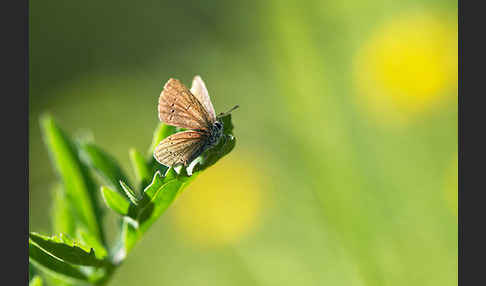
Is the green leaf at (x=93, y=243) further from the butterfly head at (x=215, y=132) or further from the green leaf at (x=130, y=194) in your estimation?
the butterfly head at (x=215, y=132)

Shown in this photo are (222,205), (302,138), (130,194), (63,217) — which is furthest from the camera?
(222,205)

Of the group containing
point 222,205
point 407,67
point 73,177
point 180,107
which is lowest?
point 222,205

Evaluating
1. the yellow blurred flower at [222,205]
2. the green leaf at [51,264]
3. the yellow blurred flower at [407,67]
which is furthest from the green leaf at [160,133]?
the yellow blurred flower at [407,67]

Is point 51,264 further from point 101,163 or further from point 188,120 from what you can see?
point 188,120

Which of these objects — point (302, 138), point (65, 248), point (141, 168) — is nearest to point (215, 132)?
point (141, 168)

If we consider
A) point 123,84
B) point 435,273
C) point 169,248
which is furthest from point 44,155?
point 435,273

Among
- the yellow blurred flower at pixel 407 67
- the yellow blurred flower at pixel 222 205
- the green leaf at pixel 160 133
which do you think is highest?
the green leaf at pixel 160 133
